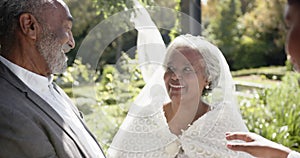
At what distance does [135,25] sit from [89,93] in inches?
14.5

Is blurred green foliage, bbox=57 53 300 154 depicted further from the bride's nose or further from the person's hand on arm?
the person's hand on arm

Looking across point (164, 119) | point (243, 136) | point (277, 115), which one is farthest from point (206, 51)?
point (277, 115)

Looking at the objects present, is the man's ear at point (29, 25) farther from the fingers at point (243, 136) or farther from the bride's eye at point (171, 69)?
the fingers at point (243, 136)

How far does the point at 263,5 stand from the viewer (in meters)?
15.1

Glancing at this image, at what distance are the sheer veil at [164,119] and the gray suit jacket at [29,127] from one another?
1.67 ft

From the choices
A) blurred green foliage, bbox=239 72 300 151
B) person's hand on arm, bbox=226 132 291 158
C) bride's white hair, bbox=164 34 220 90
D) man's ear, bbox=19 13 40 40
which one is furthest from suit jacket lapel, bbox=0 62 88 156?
blurred green foliage, bbox=239 72 300 151

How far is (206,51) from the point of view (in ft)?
6.17

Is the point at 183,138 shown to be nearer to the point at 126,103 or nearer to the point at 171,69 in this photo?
the point at 171,69

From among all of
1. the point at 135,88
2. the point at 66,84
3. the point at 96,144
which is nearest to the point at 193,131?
the point at 96,144

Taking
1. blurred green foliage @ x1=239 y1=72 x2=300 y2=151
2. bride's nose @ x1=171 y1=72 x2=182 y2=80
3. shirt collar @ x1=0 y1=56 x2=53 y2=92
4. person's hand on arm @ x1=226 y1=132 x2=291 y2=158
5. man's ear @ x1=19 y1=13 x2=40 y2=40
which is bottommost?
blurred green foliage @ x1=239 y1=72 x2=300 y2=151

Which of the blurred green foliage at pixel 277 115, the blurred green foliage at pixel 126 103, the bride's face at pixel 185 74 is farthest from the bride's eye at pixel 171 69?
the blurred green foliage at pixel 277 115

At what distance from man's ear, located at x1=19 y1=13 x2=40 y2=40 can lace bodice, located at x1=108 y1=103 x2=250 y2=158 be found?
2.24ft

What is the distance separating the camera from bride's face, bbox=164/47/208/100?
1857 millimetres

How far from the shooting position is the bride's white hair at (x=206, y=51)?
6.16ft
